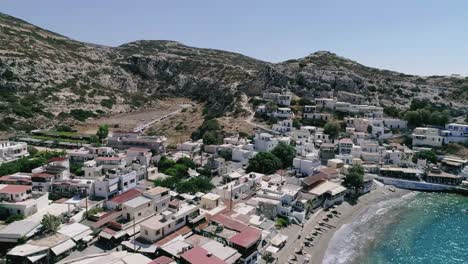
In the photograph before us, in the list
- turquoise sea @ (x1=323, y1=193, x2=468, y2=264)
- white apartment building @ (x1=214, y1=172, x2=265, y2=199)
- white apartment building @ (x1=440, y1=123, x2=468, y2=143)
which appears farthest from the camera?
A: white apartment building @ (x1=440, y1=123, x2=468, y2=143)

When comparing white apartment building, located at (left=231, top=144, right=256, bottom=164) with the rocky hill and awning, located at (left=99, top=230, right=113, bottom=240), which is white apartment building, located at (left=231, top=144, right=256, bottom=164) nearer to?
awning, located at (left=99, top=230, right=113, bottom=240)

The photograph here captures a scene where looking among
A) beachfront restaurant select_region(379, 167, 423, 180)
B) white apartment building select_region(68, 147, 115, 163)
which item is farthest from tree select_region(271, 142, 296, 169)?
white apartment building select_region(68, 147, 115, 163)

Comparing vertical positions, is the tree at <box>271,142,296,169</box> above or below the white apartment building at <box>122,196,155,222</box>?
above

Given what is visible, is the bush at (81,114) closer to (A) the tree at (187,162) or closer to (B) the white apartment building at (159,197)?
(A) the tree at (187,162)

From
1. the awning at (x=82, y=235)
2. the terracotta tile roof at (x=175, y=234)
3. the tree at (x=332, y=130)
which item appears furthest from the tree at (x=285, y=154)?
the awning at (x=82, y=235)

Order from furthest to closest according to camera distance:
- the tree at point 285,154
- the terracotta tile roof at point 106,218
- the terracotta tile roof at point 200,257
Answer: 1. the tree at point 285,154
2. the terracotta tile roof at point 106,218
3. the terracotta tile roof at point 200,257

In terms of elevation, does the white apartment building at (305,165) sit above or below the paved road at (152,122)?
below

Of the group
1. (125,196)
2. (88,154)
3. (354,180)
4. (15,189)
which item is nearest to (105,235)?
(125,196)
